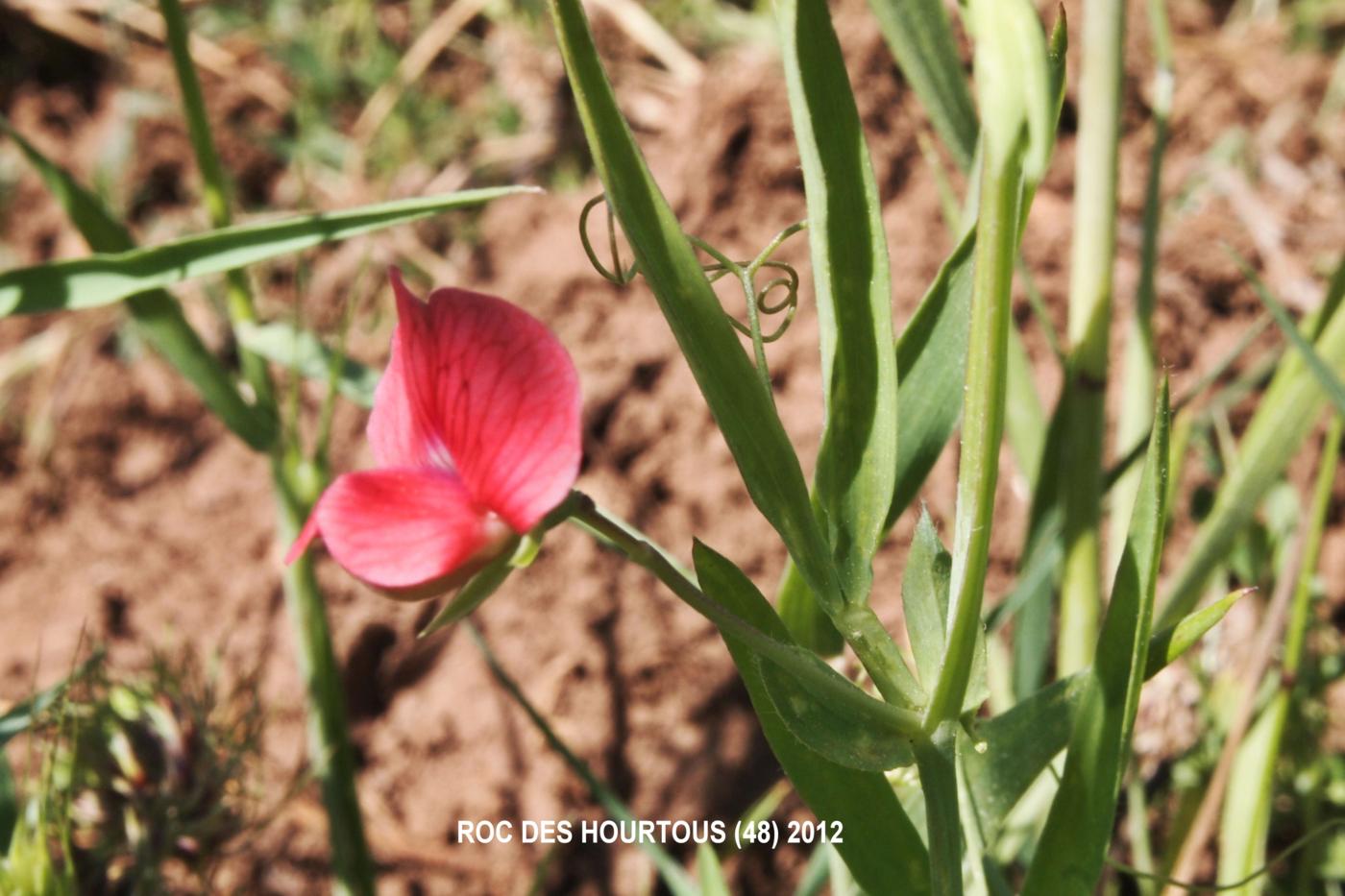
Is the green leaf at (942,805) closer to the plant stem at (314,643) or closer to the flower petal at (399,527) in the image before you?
the flower petal at (399,527)

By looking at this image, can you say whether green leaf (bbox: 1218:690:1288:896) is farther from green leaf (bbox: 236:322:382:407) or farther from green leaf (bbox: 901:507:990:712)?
green leaf (bbox: 236:322:382:407)

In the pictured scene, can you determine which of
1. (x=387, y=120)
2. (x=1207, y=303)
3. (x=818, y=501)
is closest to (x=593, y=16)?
(x=387, y=120)

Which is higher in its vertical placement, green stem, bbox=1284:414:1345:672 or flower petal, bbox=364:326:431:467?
green stem, bbox=1284:414:1345:672

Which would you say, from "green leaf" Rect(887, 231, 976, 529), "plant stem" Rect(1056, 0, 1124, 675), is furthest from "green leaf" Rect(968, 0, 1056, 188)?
"plant stem" Rect(1056, 0, 1124, 675)

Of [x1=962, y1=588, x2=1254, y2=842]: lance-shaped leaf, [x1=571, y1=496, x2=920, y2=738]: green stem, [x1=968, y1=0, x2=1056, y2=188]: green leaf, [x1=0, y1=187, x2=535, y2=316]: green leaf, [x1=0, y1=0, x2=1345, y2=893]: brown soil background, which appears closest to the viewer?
[x1=968, y1=0, x2=1056, y2=188]: green leaf

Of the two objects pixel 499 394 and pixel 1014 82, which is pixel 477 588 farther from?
pixel 1014 82

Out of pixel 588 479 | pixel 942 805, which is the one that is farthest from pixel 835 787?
pixel 588 479
